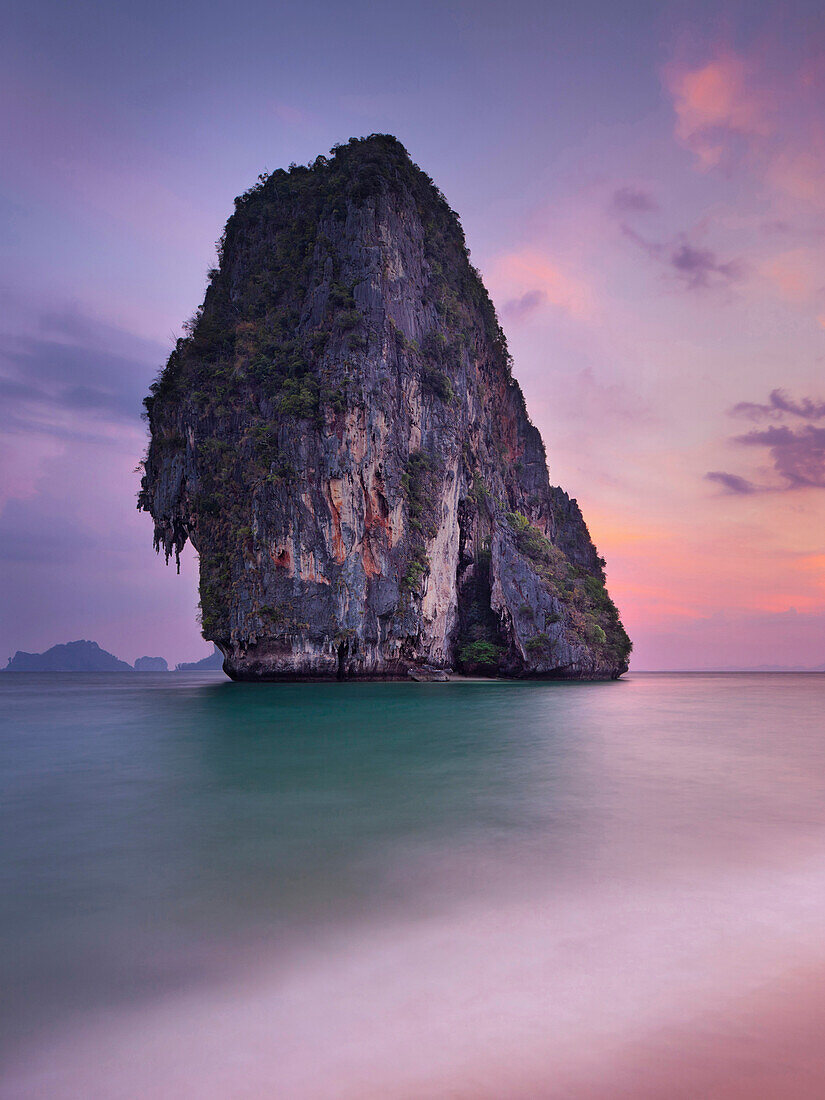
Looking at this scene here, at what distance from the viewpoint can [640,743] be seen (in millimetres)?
9789

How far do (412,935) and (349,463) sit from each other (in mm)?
24444

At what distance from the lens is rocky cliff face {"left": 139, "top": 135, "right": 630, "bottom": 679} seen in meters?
26.3

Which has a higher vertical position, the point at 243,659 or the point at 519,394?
the point at 519,394

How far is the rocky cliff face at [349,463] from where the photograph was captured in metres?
26.3

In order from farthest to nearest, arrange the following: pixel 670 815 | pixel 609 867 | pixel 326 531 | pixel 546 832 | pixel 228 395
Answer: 1. pixel 228 395
2. pixel 326 531
3. pixel 670 815
4. pixel 546 832
5. pixel 609 867

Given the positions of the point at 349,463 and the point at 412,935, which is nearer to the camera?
the point at 412,935

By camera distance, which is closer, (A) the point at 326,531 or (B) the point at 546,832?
(B) the point at 546,832

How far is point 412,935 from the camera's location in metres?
2.97

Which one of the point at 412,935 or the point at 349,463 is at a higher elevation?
the point at 349,463

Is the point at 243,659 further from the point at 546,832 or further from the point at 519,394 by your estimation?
the point at 519,394

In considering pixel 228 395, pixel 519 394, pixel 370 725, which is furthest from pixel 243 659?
pixel 519 394

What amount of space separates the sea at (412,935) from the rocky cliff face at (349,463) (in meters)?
19.4

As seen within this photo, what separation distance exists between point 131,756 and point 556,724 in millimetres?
8518

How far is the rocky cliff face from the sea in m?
19.4
